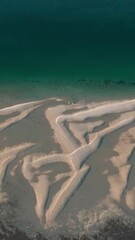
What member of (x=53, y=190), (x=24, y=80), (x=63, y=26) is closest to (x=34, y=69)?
(x=24, y=80)

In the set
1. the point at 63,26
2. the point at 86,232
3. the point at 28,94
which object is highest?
the point at 63,26

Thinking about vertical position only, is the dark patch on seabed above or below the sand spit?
below

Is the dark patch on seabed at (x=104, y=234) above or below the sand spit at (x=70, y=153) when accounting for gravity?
below

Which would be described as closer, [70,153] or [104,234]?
[104,234]

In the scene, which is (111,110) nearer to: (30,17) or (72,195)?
(72,195)

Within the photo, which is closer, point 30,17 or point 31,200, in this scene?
point 31,200

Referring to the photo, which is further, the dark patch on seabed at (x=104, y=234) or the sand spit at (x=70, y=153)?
the sand spit at (x=70, y=153)

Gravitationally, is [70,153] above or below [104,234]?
above

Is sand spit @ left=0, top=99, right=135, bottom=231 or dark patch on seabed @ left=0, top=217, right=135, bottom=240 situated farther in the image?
sand spit @ left=0, top=99, right=135, bottom=231
